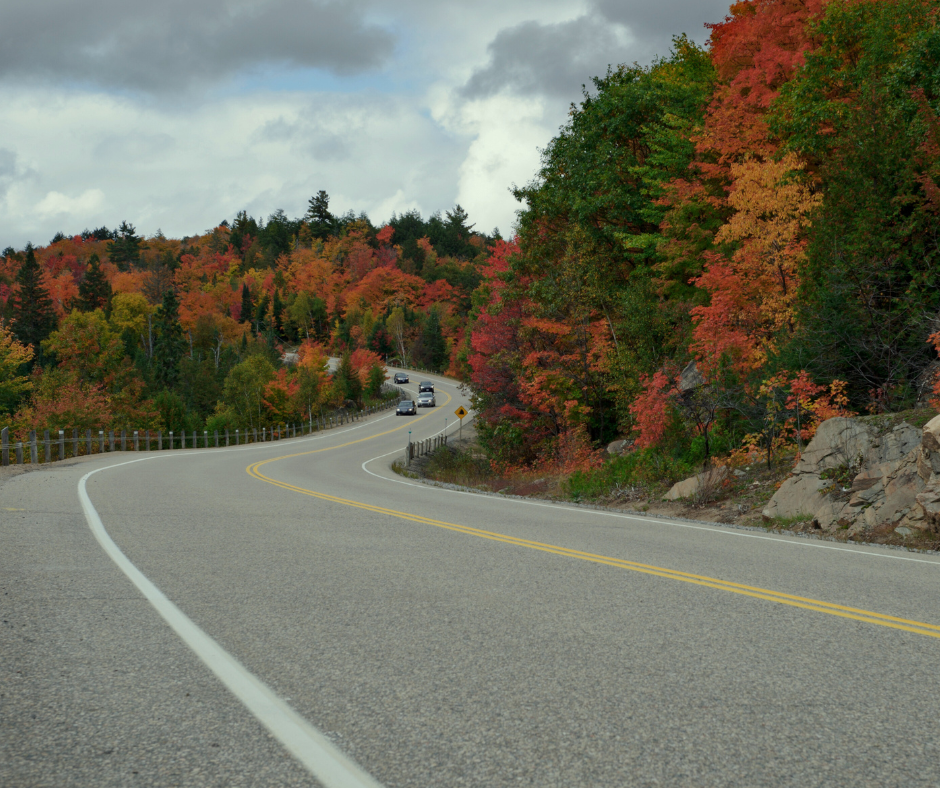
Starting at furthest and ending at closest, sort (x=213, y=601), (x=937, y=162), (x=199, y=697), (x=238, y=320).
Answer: (x=238, y=320)
(x=937, y=162)
(x=213, y=601)
(x=199, y=697)

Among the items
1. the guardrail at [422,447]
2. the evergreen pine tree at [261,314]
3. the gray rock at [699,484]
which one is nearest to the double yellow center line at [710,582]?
the gray rock at [699,484]

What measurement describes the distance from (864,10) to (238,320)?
13402 cm

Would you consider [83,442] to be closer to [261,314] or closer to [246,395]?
[246,395]

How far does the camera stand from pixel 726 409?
19828 mm

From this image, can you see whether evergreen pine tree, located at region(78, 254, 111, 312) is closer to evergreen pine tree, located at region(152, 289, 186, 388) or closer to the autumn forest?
evergreen pine tree, located at region(152, 289, 186, 388)

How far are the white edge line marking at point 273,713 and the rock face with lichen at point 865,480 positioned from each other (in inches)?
355

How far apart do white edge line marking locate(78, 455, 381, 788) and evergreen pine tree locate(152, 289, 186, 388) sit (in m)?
90.0

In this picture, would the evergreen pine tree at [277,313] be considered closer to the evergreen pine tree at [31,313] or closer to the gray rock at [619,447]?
the evergreen pine tree at [31,313]

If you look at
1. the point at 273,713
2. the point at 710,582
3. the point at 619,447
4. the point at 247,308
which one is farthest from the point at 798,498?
the point at 247,308

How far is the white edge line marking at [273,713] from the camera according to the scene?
116 inches

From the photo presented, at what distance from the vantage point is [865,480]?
11.4m

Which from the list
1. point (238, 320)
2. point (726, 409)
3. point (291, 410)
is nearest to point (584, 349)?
point (726, 409)

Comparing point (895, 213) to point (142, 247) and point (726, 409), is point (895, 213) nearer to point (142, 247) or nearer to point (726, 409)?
point (726, 409)

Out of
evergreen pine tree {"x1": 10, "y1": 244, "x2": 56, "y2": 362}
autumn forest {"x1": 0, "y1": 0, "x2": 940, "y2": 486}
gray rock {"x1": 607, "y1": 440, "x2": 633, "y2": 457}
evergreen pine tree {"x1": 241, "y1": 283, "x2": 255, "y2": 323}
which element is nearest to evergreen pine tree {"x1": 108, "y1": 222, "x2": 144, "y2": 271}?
evergreen pine tree {"x1": 241, "y1": 283, "x2": 255, "y2": 323}
